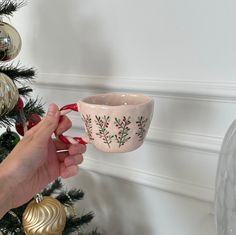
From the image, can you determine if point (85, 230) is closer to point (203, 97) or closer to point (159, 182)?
point (159, 182)

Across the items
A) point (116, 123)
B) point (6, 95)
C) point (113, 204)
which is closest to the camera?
point (116, 123)

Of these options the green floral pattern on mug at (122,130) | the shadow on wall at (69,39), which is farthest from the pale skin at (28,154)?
the shadow on wall at (69,39)

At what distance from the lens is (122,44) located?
0.72 m

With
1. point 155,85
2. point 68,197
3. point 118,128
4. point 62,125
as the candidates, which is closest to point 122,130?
point 118,128

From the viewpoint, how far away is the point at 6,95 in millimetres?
597

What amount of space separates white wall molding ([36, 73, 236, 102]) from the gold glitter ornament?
0.27 meters

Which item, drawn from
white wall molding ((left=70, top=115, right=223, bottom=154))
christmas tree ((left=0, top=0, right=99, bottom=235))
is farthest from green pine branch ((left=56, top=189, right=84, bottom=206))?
white wall molding ((left=70, top=115, right=223, bottom=154))

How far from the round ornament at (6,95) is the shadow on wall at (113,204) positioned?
0.34 metres

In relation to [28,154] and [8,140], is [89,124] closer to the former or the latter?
[28,154]

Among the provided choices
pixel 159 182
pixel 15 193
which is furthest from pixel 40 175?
pixel 159 182

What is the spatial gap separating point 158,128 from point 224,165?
10.3 inches

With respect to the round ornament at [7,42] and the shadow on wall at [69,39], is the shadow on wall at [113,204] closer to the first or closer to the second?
the shadow on wall at [69,39]

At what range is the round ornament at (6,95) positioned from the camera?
1.95ft

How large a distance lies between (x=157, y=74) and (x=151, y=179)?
9.0 inches
